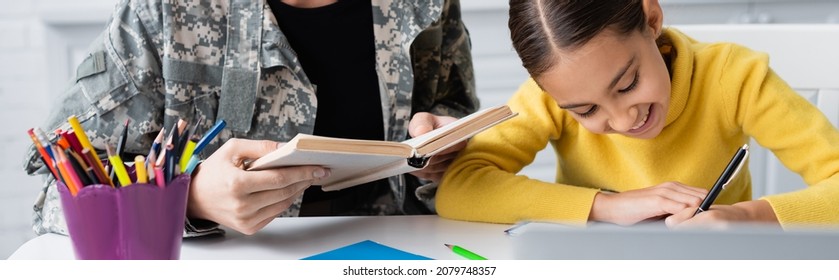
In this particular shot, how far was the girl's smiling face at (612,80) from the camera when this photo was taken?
985 mm

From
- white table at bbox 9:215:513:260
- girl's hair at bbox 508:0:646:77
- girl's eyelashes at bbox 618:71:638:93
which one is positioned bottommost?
white table at bbox 9:215:513:260

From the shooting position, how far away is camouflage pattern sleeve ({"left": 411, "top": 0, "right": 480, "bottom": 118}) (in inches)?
51.7

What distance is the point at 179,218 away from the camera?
2.49 feet

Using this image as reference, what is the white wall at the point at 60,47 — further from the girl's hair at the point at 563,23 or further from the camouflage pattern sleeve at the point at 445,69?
the girl's hair at the point at 563,23

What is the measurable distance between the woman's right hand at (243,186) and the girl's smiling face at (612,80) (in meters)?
0.30

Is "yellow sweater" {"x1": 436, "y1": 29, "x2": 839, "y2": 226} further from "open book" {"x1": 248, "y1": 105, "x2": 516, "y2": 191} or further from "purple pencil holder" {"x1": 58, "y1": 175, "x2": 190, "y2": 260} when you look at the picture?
"purple pencil holder" {"x1": 58, "y1": 175, "x2": 190, "y2": 260}

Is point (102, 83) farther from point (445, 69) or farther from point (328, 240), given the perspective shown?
point (445, 69)

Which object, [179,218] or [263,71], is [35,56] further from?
[179,218]

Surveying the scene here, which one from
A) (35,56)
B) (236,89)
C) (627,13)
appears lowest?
(35,56)

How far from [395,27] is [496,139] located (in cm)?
23

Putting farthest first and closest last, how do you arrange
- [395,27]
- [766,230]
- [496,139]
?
[395,27] < [496,139] < [766,230]

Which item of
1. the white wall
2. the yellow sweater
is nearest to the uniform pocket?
the yellow sweater

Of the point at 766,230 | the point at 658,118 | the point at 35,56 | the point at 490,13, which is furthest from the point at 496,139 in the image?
the point at 35,56

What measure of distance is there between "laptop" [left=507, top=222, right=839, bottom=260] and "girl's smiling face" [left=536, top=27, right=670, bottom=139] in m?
0.44
